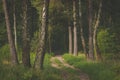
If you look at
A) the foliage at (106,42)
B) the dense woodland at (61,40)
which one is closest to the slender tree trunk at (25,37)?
the dense woodland at (61,40)

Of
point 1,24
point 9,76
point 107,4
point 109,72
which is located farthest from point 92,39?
point 1,24

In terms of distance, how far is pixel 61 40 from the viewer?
223 ft

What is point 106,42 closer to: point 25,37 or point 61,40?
point 25,37

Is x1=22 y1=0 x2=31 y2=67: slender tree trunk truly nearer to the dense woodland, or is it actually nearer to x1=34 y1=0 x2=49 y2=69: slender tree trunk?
the dense woodland

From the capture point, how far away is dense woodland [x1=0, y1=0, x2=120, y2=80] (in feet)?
58.8

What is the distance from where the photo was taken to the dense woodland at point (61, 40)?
17928 mm

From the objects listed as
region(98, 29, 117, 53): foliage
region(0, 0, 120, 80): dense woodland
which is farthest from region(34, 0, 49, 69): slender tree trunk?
region(98, 29, 117, 53): foliage

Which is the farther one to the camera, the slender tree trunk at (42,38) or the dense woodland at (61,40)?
the slender tree trunk at (42,38)

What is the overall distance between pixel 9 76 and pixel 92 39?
16.5 m

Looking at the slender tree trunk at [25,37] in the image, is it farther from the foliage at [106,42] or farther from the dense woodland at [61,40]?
the foliage at [106,42]

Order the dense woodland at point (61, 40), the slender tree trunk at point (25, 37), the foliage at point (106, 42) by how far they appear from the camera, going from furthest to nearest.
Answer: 1. the foliage at point (106, 42)
2. the slender tree trunk at point (25, 37)
3. the dense woodland at point (61, 40)

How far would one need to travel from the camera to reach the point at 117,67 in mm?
18828

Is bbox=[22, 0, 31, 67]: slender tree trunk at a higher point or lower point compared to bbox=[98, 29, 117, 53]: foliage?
higher

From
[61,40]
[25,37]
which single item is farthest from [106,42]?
[61,40]
